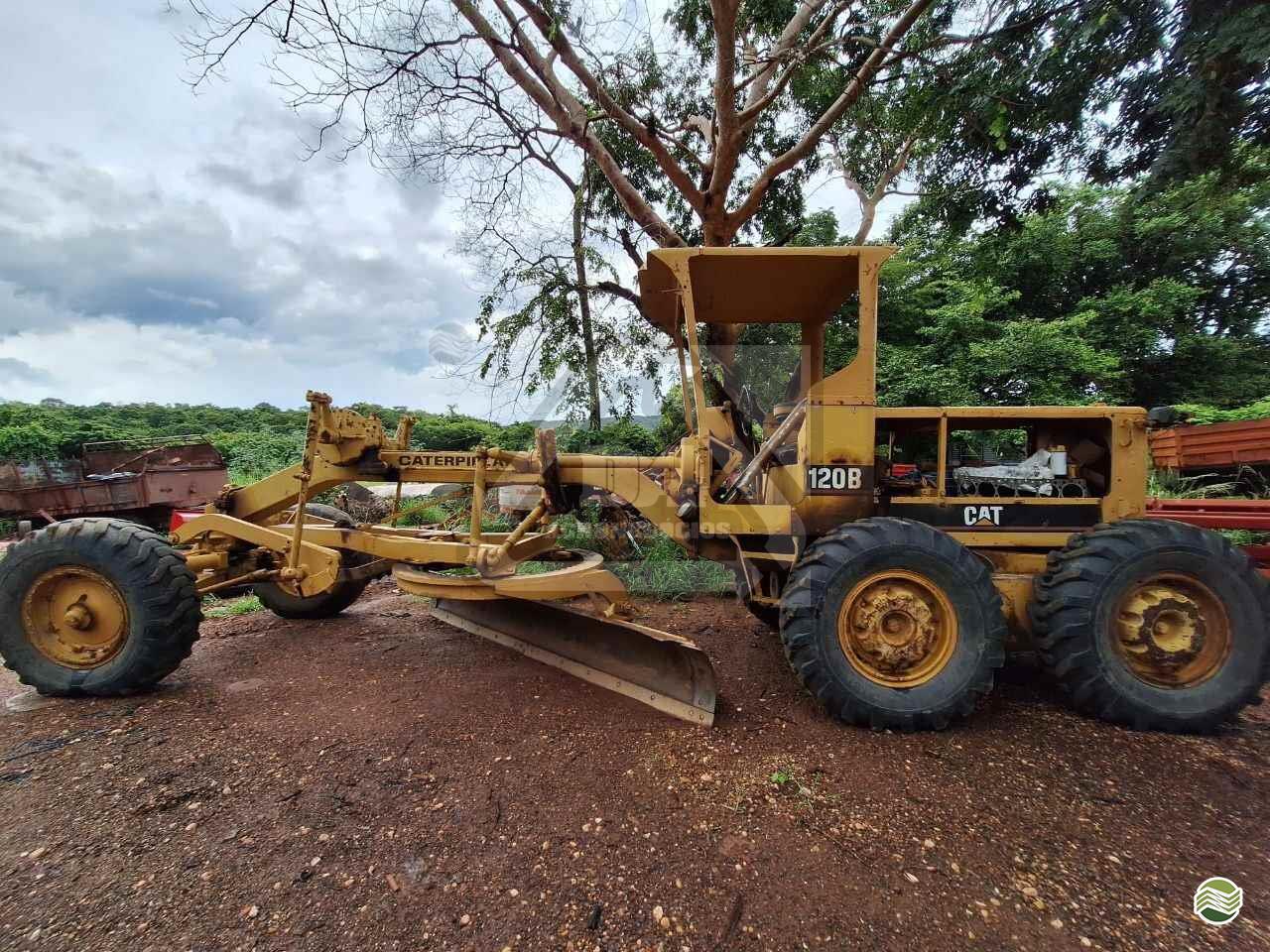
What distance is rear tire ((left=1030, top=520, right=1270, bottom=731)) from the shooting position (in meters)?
2.75

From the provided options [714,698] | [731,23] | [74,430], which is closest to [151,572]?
[714,698]

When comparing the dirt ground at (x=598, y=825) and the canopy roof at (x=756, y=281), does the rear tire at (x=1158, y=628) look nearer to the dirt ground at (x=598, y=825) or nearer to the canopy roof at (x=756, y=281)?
the dirt ground at (x=598, y=825)

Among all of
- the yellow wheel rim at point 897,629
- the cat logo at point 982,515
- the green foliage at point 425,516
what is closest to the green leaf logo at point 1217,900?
the yellow wheel rim at point 897,629

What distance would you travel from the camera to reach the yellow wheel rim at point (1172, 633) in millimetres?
2820

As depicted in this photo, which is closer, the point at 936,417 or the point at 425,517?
the point at 936,417

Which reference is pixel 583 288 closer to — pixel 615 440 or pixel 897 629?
pixel 615 440

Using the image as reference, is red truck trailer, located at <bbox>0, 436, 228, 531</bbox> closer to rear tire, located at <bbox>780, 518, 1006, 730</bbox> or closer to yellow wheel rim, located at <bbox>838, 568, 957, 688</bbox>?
rear tire, located at <bbox>780, 518, 1006, 730</bbox>

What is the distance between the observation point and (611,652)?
3363 millimetres

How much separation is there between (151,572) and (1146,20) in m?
8.01

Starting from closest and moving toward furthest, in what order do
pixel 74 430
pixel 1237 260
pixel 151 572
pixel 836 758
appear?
pixel 836 758
pixel 151 572
pixel 1237 260
pixel 74 430

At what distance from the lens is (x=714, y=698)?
290cm

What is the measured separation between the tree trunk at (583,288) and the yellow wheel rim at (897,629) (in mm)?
7751

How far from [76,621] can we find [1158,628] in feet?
19.8

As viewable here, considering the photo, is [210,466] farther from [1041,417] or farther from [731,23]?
[1041,417]
